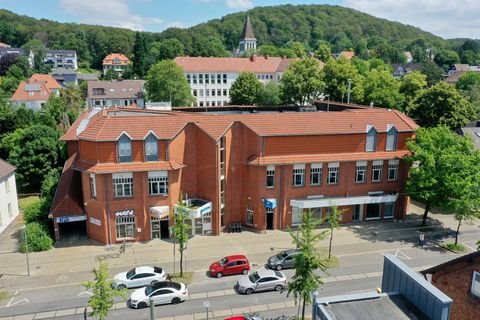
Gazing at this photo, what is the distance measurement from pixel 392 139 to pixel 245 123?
1541 cm

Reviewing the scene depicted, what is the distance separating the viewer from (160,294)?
25906 millimetres

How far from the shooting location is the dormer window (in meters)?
39.6

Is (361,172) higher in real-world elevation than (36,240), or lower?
higher

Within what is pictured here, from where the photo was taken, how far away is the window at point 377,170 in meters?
39.8

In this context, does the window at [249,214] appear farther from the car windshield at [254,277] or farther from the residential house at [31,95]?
the residential house at [31,95]

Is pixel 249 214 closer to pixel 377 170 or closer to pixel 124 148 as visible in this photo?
pixel 124 148

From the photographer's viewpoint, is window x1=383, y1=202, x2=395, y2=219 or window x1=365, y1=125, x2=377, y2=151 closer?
window x1=365, y1=125, x2=377, y2=151

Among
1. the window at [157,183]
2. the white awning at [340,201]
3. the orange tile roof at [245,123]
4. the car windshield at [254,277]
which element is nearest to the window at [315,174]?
the white awning at [340,201]

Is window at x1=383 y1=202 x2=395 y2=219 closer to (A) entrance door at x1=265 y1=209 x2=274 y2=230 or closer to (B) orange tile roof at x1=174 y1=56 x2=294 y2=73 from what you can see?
(A) entrance door at x1=265 y1=209 x2=274 y2=230

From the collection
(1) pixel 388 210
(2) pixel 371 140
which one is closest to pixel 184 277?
(2) pixel 371 140

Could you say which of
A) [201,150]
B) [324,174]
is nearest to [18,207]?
[201,150]

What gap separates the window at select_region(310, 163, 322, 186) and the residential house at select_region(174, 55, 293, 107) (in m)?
70.0

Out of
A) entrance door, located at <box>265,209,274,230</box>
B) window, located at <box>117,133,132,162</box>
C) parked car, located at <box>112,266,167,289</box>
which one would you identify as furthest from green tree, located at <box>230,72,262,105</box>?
parked car, located at <box>112,266,167,289</box>

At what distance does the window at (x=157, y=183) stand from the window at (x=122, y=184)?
166 centimetres
